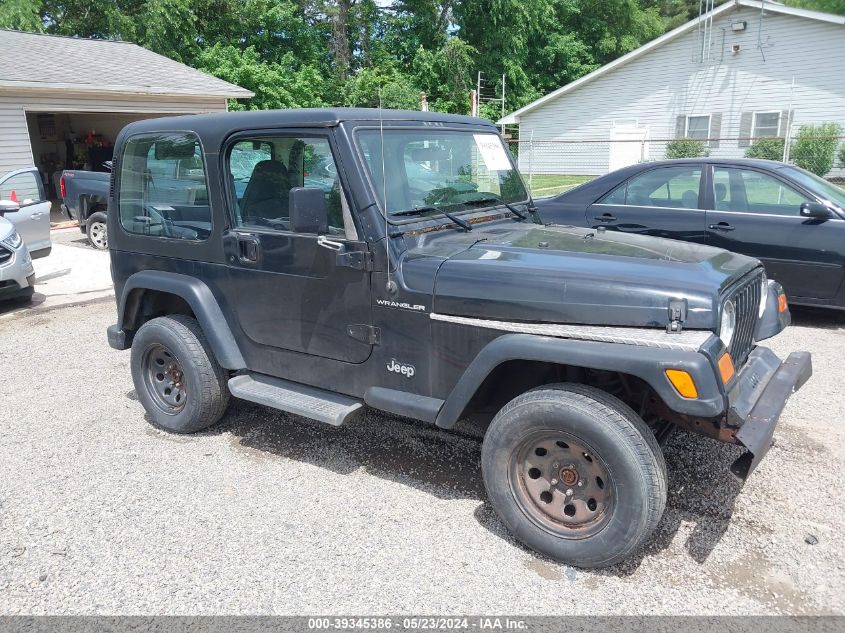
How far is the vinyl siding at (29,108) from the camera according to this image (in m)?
14.0

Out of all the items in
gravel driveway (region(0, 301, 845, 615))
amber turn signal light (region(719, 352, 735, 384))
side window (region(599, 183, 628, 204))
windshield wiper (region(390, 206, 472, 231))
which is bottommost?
gravel driveway (region(0, 301, 845, 615))

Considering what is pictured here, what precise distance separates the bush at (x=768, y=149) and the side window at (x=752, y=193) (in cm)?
1343

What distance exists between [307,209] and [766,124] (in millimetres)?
22344

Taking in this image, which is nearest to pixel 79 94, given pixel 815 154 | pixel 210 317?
pixel 210 317

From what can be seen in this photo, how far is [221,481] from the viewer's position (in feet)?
12.9

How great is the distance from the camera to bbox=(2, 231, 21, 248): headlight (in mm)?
7828

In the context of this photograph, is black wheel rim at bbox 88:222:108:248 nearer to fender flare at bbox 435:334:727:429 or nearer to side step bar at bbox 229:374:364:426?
side step bar at bbox 229:374:364:426

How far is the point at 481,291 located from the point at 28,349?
17.4 ft

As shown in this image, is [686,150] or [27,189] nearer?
[27,189]

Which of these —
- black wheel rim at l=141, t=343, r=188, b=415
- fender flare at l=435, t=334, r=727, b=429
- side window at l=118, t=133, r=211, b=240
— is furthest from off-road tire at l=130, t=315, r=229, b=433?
fender flare at l=435, t=334, r=727, b=429

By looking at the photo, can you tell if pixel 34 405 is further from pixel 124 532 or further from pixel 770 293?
pixel 770 293

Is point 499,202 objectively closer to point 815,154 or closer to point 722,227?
point 722,227

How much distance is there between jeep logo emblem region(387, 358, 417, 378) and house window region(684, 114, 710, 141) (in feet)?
73.4

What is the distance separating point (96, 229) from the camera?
12109 mm
